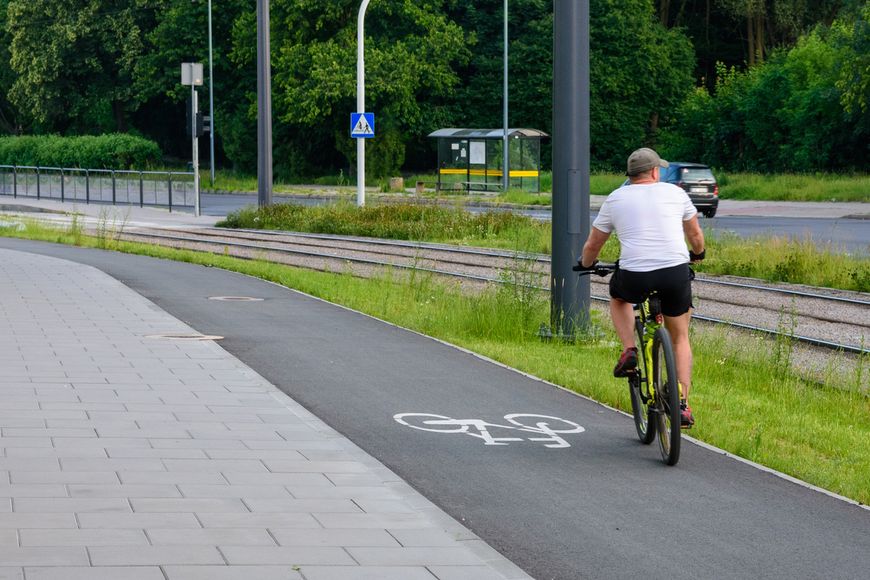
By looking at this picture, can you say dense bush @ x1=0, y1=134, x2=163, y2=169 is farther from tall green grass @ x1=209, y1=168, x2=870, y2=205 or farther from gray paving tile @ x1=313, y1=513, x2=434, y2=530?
gray paving tile @ x1=313, y1=513, x2=434, y2=530

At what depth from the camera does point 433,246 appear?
84.7 ft

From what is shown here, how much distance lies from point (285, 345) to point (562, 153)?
302cm

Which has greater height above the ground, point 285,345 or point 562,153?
point 562,153

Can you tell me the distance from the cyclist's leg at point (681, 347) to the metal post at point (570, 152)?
4710 mm

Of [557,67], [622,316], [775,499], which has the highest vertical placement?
[557,67]

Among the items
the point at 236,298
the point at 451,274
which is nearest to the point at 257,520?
the point at 236,298

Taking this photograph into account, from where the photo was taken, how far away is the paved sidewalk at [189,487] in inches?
203

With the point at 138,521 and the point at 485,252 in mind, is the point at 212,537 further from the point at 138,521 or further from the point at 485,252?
the point at 485,252

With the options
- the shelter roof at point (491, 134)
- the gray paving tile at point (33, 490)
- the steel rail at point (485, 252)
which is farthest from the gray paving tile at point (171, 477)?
the shelter roof at point (491, 134)

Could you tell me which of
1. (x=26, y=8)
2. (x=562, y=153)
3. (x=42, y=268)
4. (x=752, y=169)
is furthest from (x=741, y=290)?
(x=26, y=8)

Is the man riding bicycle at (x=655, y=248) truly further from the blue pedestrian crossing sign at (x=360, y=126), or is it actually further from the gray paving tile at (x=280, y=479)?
the blue pedestrian crossing sign at (x=360, y=126)

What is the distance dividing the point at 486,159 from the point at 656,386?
4253cm

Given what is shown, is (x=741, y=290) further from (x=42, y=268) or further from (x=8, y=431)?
(x=8, y=431)

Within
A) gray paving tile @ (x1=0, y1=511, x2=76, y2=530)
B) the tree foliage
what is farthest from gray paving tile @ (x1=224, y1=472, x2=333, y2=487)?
the tree foliage
